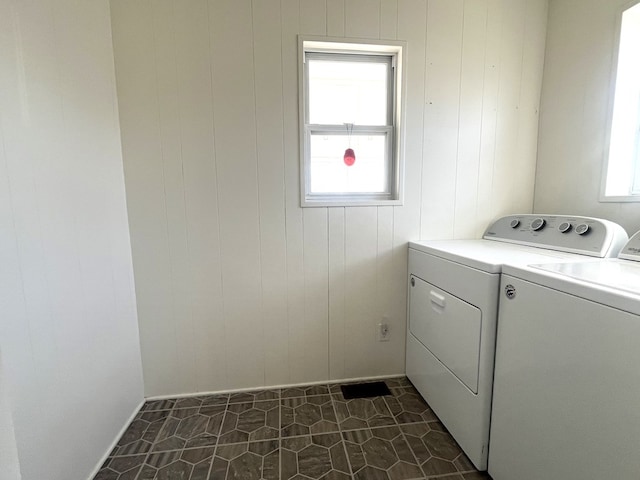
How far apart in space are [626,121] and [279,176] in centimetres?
180

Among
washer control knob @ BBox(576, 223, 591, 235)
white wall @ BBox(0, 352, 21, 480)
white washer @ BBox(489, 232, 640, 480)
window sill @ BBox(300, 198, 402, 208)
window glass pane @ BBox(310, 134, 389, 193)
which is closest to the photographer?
white wall @ BBox(0, 352, 21, 480)

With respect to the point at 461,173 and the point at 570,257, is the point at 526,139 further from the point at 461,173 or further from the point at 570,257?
the point at 570,257

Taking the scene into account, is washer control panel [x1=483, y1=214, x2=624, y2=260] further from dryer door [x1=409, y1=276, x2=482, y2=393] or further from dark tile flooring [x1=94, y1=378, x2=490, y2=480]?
dark tile flooring [x1=94, y1=378, x2=490, y2=480]

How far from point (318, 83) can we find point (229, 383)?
6.31 ft

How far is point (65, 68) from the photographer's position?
1.17 metres

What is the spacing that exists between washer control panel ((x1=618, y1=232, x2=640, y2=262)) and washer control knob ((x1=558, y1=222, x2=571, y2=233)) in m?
0.23

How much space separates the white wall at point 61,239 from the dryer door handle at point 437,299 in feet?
5.27

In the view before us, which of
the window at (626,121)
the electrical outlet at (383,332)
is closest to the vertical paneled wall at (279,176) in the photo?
the electrical outlet at (383,332)

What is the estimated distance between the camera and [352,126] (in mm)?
1814

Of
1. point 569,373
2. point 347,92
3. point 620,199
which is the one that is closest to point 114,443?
point 569,373

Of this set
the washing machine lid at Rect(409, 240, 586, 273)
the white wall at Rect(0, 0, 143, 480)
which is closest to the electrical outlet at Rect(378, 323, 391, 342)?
the washing machine lid at Rect(409, 240, 586, 273)

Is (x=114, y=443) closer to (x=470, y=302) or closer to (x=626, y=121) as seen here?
(x=470, y=302)

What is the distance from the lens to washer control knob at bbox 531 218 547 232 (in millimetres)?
1560

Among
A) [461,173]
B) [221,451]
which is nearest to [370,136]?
[461,173]
